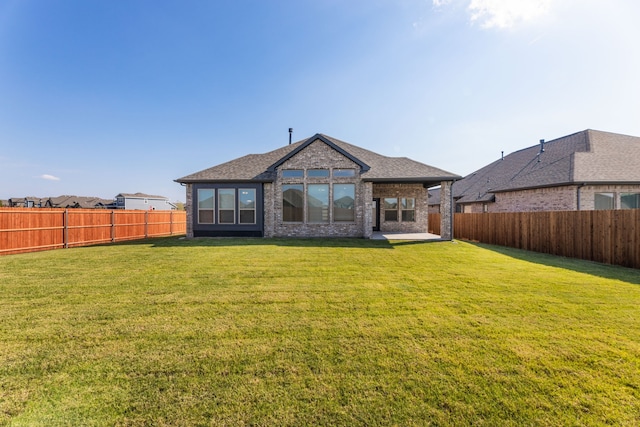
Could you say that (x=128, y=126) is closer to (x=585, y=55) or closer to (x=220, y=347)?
(x=220, y=347)

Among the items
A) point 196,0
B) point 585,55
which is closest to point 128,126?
point 196,0

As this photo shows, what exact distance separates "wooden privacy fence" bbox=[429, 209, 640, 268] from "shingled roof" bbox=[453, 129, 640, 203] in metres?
3.96

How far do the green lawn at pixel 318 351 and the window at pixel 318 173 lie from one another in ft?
27.7

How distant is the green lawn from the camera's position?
84.7 inches

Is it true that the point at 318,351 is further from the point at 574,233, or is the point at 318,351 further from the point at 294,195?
the point at 574,233

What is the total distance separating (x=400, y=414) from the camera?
2.09 metres

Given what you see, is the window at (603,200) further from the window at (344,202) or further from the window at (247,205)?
the window at (247,205)

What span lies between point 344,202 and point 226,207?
6.57 metres

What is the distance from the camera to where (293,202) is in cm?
1402

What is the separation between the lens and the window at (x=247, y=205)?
14.0m

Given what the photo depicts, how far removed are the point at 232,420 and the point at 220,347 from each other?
3.88 ft

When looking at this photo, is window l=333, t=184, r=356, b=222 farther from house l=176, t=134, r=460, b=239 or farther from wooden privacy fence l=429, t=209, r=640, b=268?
wooden privacy fence l=429, t=209, r=640, b=268

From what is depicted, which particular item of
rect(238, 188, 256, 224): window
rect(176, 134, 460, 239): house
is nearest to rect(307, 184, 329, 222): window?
rect(176, 134, 460, 239): house

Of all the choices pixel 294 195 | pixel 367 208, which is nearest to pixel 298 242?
pixel 294 195
